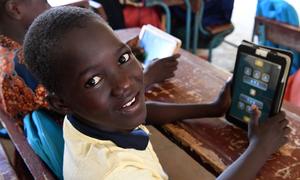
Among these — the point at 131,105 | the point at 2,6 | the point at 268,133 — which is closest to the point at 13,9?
the point at 2,6

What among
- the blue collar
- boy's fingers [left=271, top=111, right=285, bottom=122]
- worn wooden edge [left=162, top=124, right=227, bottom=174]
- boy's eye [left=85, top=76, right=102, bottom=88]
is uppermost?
boy's eye [left=85, top=76, right=102, bottom=88]

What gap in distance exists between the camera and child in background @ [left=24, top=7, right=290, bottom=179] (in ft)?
2.00

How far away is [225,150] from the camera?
829 millimetres

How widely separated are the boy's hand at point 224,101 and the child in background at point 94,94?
0.19 meters

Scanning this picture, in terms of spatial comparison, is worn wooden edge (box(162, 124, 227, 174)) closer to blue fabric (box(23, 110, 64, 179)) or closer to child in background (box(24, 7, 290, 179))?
child in background (box(24, 7, 290, 179))

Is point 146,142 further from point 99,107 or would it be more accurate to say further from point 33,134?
point 33,134

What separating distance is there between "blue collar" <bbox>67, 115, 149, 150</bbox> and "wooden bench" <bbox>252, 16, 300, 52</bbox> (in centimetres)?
109

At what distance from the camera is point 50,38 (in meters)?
0.60

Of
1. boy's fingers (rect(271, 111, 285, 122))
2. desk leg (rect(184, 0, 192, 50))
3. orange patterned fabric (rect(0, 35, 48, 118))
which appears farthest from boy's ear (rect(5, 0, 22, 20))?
desk leg (rect(184, 0, 192, 50))

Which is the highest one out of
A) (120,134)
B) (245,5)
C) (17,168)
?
(120,134)

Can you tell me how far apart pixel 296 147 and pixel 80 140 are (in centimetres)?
50

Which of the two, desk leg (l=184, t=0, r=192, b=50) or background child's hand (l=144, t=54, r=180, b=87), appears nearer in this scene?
background child's hand (l=144, t=54, r=180, b=87)

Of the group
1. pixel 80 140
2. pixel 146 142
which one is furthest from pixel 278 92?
pixel 80 140

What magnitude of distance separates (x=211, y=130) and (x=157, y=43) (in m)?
0.41
